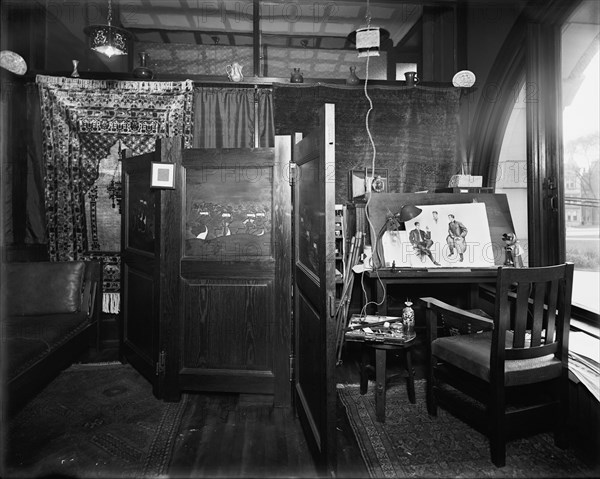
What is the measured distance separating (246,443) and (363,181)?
2.73 m

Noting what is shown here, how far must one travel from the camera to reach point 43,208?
12.2 ft

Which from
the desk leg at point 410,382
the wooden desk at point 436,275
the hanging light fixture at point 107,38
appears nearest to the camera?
the desk leg at point 410,382

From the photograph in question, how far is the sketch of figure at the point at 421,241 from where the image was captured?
306cm

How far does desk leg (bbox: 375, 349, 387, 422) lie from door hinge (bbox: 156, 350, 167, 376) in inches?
57.5

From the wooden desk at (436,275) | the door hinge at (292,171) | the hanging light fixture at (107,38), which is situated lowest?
the wooden desk at (436,275)

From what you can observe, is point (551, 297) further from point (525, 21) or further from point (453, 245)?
point (525, 21)

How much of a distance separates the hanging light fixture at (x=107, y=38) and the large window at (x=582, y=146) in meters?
3.67

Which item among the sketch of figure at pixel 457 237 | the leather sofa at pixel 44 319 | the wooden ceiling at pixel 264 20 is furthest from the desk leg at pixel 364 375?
the wooden ceiling at pixel 264 20

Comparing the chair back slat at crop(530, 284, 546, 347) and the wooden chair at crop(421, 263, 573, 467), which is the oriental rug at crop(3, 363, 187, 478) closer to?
the wooden chair at crop(421, 263, 573, 467)

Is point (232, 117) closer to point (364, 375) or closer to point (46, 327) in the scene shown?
point (46, 327)

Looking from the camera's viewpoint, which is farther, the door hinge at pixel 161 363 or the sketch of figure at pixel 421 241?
the sketch of figure at pixel 421 241

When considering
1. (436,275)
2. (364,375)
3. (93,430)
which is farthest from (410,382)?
(93,430)

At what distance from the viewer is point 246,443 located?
213 centimetres

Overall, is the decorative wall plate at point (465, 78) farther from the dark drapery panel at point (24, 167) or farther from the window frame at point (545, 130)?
the dark drapery panel at point (24, 167)
